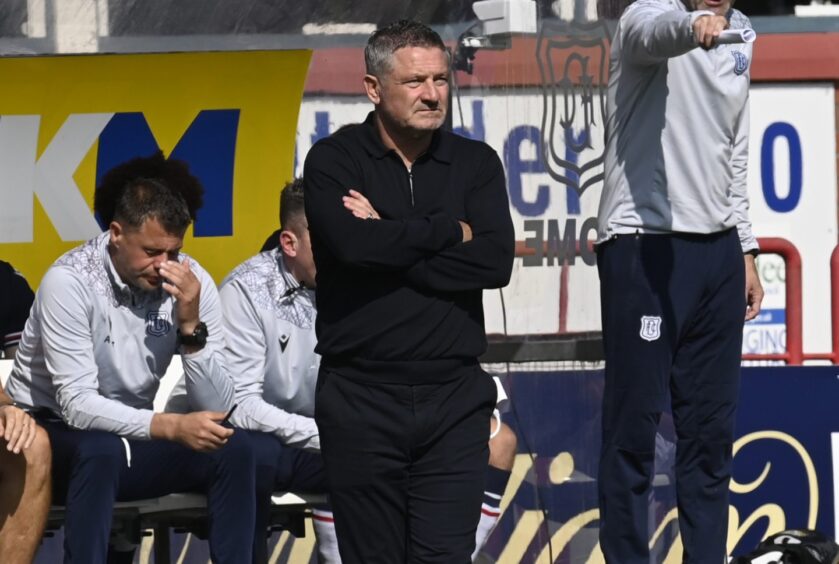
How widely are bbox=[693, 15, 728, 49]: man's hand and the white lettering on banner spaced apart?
2.54 metres

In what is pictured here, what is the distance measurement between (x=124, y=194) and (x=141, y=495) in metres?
0.84

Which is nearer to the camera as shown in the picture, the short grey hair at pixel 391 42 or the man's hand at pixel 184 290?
the short grey hair at pixel 391 42

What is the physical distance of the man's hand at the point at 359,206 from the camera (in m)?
3.52

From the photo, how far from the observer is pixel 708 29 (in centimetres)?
357

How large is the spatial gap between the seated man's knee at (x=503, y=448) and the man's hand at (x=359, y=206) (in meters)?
1.43

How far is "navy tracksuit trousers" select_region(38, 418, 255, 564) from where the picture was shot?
4.29 m

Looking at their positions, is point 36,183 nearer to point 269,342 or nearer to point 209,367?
point 269,342

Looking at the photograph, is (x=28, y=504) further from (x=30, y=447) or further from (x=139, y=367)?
(x=139, y=367)

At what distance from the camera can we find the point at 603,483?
418 centimetres

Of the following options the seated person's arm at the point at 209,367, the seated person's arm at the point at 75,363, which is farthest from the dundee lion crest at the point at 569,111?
the seated person's arm at the point at 75,363

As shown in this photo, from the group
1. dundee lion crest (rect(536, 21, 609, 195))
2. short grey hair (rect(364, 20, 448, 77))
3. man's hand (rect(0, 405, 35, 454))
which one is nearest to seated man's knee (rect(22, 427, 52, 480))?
man's hand (rect(0, 405, 35, 454))

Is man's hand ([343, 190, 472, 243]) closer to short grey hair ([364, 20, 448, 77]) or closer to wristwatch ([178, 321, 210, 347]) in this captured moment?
short grey hair ([364, 20, 448, 77])

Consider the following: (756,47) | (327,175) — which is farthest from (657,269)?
(756,47)

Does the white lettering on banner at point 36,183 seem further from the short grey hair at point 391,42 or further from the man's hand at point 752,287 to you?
the man's hand at point 752,287
